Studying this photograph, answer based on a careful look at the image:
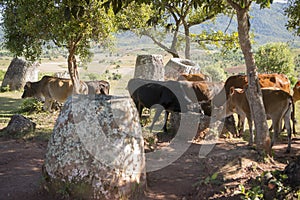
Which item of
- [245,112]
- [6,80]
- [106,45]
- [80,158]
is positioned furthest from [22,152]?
[6,80]

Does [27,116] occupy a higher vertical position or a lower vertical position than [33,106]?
lower

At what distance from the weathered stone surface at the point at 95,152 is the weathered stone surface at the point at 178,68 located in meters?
10.9

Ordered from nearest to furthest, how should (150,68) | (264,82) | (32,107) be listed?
(264,82) < (32,107) < (150,68)

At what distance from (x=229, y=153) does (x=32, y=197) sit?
3.64 m

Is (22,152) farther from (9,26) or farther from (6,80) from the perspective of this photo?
(6,80)

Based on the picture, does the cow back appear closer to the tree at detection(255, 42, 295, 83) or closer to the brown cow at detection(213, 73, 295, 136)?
the brown cow at detection(213, 73, 295, 136)

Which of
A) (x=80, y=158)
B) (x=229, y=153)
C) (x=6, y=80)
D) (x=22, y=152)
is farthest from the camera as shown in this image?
(x=6, y=80)

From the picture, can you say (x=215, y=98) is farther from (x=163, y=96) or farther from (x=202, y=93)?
(x=163, y=96)

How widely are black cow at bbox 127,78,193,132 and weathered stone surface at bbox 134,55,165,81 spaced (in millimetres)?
5395

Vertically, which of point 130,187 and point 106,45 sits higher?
point 106,45

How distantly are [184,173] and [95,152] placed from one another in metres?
2.04

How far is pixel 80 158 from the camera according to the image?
16.1 feet

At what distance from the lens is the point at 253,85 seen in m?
6.45


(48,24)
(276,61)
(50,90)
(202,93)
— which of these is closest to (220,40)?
(50,90)
